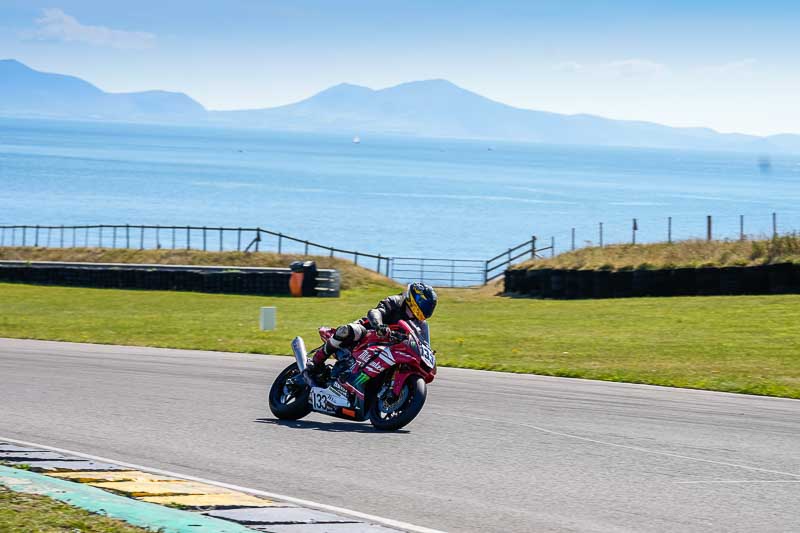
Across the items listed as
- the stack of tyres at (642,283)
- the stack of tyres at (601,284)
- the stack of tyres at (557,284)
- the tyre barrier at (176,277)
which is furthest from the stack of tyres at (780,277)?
the tyre barrier at (176,277)

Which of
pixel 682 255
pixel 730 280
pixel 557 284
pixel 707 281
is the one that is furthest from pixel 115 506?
pixel 557 284

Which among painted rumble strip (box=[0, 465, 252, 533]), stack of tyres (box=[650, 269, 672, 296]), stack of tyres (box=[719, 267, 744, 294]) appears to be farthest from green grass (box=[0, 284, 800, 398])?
painted rumble strip (box=[0, 465, 252, 533])

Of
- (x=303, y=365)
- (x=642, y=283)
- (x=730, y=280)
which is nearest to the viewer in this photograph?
(x=303, y=365)

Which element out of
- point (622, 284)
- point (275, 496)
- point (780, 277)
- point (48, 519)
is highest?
point (780, 277)

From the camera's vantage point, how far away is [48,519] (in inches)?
282

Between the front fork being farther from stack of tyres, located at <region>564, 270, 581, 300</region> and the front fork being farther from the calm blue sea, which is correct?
the calm blue sea

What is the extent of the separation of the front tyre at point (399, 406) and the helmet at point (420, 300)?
70 centimetres

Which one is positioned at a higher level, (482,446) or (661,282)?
(661,282)

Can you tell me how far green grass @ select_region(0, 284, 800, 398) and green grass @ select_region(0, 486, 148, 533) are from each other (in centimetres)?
1051

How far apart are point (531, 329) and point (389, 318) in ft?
51.0

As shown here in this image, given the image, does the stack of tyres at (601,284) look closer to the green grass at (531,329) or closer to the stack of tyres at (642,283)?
the stack of tyres at (642,283)

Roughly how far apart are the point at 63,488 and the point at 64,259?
45.4 meters

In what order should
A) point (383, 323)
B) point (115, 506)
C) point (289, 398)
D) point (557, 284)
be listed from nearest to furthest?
point (115, 506), point (383, 323), point (289, 398), point (557, 284)

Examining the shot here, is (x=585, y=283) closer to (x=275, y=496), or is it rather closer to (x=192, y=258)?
(x=192, y=258)
